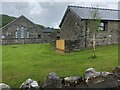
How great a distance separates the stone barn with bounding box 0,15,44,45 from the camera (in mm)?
67625

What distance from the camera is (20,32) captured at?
69562 mm

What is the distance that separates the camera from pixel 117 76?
56.7ft

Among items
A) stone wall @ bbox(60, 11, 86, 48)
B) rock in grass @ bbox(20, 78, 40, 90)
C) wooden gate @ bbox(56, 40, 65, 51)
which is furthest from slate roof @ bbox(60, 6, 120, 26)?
rock in grass @ bbox(20, 78, 40, 90)

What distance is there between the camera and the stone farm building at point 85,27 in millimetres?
40219

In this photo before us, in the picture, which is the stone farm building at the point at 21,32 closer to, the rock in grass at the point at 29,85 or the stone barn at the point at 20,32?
the stone barn at the point at 20,32

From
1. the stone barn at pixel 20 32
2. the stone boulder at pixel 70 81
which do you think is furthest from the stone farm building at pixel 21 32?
the stone boulder at pixel 70 81

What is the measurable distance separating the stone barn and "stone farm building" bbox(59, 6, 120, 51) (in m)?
24.1

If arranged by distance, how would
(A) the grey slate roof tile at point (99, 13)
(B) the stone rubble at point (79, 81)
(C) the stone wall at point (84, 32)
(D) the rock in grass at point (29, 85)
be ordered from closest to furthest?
(D) the rock in grass at point (29, 85) → (B) the stone rubble at point (79, 81) → (C) the stone wall at point (84, 32) → (A) the grey slate roof tile at point (99, 13)

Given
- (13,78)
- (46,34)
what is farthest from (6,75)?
(46,34)

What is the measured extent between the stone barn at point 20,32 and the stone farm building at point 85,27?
24.1 metres

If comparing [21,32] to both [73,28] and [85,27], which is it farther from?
[85,27]

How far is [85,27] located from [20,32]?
1278 inches

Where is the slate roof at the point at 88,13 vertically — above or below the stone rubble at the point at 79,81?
above

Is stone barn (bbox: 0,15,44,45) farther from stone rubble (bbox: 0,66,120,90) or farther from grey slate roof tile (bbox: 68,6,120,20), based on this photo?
stone rubble (bbox: 0,66,120,90)
